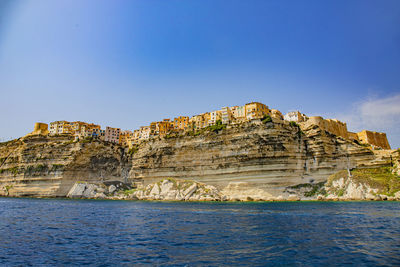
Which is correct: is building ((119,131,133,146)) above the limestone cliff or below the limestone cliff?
above

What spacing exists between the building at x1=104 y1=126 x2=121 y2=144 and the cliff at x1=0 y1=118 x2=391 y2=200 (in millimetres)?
13790

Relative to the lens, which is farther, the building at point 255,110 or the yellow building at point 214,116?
the yellow building at point 214,116

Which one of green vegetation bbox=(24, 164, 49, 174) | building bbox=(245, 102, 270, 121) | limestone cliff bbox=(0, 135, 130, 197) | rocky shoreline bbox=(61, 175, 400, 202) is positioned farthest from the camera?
green vegetation bbox=(24, 164, 49, 174)

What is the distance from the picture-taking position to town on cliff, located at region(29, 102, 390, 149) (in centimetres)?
7362

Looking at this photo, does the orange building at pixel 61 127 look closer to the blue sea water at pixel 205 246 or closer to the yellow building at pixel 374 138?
the blue sea water at pixel 205 246

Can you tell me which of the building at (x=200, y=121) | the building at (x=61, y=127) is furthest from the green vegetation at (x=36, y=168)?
the building at (x=200, y=121)

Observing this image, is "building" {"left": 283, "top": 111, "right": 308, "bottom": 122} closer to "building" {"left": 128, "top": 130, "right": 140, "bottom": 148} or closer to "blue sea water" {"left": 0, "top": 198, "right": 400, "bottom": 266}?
"building" {"left": 128, "top": 130, "right": 140, "bottom": 148}

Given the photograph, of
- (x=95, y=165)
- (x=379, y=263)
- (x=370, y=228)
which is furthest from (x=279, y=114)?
(x=379, y=263)

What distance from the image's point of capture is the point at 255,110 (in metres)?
78.0

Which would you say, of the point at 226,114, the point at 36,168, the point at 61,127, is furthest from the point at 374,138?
the point at 61,127

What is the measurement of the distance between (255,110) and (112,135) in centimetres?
5810

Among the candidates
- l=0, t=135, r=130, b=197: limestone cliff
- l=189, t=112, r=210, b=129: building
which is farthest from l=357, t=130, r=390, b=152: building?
l=0, t=135, r=130, b=197: limestone cliff

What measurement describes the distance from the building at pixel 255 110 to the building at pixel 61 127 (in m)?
67.0

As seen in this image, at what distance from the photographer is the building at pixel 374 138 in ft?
254
